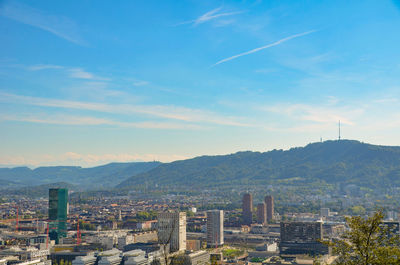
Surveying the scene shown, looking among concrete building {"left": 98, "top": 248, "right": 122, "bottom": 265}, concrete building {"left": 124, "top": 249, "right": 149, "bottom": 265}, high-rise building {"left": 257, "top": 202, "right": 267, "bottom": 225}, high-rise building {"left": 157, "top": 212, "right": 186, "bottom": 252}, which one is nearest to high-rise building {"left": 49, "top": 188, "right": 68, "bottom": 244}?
concrete building {"left": 98, "top": 248, "right": 122, "bottom": 265}

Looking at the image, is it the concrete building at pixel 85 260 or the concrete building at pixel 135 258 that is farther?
the concrete building at pixel 85 260

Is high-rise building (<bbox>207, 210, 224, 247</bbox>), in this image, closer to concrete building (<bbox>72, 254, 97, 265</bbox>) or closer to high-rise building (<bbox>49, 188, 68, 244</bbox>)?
high-rise building (<bbox>49, 188, 68, 244</bbox>)

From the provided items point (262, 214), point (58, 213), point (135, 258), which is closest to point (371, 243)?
point (135, 258)

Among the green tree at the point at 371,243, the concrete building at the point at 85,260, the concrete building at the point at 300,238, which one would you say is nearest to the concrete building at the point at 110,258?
the concrete building at the point at 85,260

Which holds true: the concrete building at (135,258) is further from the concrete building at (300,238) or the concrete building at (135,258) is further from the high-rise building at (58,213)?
the high-rise building at (58,213)

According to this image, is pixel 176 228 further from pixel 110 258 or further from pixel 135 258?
pixel 110 258

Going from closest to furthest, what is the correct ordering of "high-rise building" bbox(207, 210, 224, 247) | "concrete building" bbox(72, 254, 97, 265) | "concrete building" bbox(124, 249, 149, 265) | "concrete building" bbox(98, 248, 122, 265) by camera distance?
"concrete building" bbox(124, 249, 149, 265) → "concrete building" bbox(72, 254, 97, 265) → "concrete building" bbox(98, 248, 122, 265) → "high-rise building" bbox(207, 210, 224, 247)
